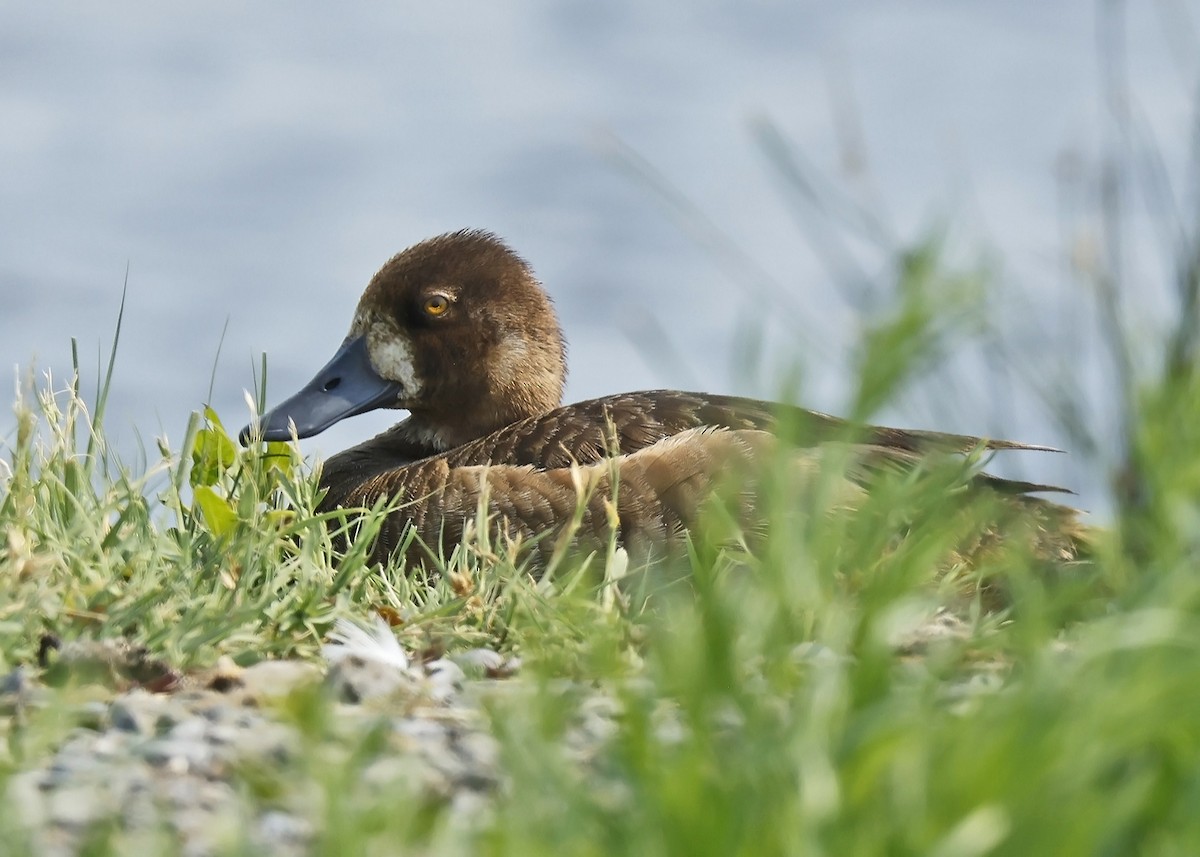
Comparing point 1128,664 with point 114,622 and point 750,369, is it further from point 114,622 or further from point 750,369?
point 114,622

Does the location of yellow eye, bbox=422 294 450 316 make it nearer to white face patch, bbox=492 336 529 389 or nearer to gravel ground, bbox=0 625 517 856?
white face patch, bbox=492 336 529 389

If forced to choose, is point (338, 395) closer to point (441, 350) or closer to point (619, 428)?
point (441, 350)

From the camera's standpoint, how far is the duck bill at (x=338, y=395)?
22.5ft

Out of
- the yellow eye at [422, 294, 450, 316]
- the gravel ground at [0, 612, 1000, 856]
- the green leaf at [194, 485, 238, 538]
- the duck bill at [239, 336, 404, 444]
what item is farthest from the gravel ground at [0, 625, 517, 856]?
the yellow eye at [422, 294, 450, 316]

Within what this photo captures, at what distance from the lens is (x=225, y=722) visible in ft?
9.68

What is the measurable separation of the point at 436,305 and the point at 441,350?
0.65ft

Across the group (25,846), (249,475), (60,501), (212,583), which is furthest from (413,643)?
(25,846)

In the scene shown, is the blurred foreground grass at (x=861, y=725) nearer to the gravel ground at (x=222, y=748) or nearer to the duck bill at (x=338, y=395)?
the gravel ground at (x=222, y=748)

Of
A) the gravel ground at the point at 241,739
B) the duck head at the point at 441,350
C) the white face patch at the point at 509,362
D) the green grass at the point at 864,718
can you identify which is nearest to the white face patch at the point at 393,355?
the duck head at the point at 441,350

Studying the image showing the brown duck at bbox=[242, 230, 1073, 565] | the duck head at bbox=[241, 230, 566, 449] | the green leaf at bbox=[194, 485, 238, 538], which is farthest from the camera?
the duck head at bbox=[241, 230, 566, 449]

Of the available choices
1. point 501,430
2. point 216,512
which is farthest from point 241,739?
point 501,430

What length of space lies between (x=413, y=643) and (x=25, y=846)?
1.80 metres

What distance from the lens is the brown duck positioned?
217 inches

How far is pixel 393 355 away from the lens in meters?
6.98
